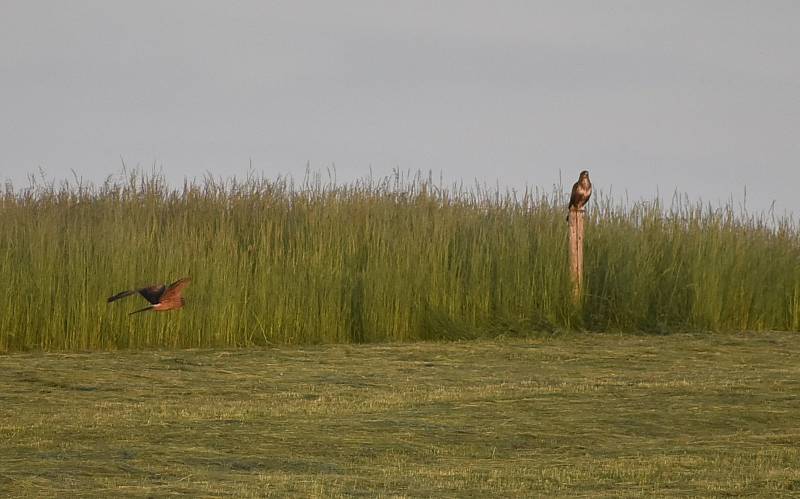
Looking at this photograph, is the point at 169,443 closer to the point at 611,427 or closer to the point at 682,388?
the point at 611,427

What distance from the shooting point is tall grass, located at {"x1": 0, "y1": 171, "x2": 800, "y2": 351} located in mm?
9367

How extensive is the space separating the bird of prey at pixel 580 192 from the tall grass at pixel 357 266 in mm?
470

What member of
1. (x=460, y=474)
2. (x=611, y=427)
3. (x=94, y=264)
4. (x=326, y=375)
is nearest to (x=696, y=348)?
(x=326, y=375)

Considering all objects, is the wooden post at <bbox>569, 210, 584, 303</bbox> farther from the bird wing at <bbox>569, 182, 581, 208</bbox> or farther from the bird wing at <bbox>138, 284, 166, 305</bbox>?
the bird wing at <bbox>138, 284, 166, 305</bbox>

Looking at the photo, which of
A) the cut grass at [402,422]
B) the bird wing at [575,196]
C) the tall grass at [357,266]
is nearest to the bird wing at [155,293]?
the cut grass at [402,422]

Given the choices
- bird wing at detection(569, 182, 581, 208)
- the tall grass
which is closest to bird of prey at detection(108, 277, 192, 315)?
the tall grass

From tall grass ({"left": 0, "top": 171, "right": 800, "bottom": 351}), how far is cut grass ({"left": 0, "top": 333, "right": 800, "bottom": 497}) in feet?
2.31

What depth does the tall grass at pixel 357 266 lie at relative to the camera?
30.7ft

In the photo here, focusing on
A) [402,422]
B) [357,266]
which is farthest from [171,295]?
[357,266]

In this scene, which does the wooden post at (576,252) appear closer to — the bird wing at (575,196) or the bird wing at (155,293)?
the bird wing at (575,196)

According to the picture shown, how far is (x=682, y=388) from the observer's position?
6.98 m

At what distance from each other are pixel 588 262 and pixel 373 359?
3512 mm

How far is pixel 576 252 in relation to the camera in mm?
10891

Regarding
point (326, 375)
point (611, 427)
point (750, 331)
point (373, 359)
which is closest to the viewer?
point (611, 427)
